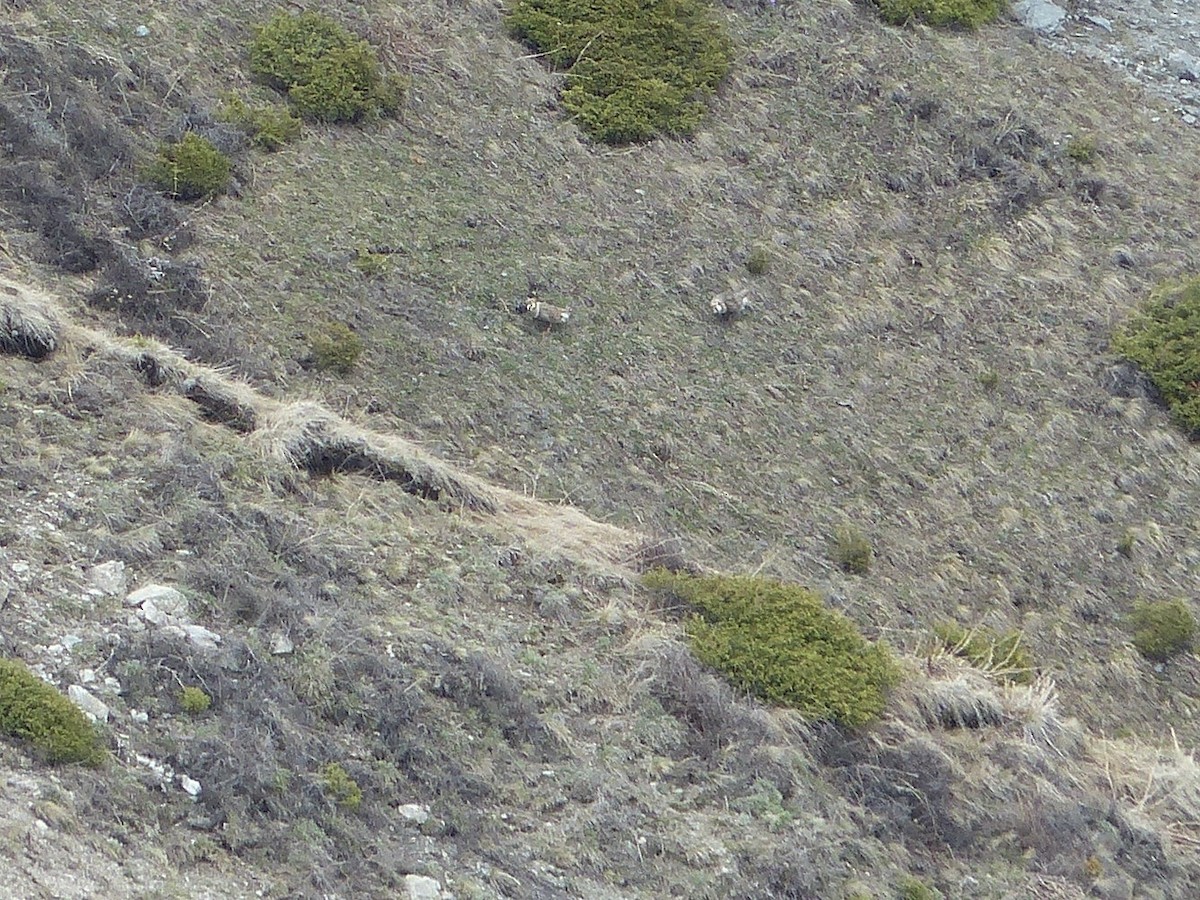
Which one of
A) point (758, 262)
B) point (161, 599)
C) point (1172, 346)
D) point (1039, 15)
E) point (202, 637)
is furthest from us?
point (1039, 15)

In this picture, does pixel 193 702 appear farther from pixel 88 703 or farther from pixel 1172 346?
pixel 1172 346

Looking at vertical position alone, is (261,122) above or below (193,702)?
above

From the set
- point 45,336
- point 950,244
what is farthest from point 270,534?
point 950,244

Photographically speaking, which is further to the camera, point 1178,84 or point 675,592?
point 1178,84

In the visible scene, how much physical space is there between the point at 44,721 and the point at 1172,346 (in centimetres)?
1340

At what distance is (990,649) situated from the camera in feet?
38.8

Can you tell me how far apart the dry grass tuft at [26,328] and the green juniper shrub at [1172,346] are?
11729 millimetres

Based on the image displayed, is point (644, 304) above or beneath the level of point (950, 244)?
beneath

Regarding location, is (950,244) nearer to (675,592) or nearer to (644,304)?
(644,304)

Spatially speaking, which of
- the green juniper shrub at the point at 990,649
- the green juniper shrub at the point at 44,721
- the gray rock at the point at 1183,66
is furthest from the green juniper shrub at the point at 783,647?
the gray rock at the point at 1183,66

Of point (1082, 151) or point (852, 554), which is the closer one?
point (852, 554)

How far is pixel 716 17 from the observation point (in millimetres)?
18875

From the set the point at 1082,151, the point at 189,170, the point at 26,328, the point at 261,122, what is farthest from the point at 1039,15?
the point at 26,328

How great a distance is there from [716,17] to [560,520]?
10.1 meters
